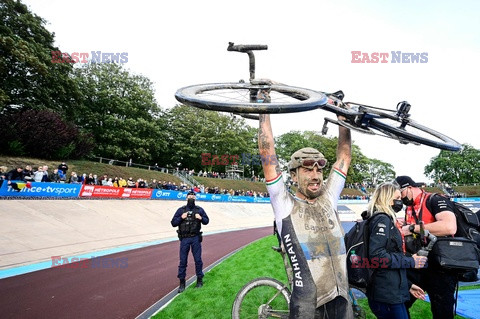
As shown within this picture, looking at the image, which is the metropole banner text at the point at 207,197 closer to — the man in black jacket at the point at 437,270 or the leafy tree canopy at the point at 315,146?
the man in black jacket at the point at 437,270

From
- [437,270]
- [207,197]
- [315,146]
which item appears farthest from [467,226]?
[315,146]

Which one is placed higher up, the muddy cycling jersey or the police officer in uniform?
the muddy cycling jersey

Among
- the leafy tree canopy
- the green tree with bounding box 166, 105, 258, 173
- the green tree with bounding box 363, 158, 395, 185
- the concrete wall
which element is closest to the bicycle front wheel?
the concrete wall

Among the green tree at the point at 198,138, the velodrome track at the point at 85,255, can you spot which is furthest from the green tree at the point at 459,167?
the velodrome track at the point at 85,255

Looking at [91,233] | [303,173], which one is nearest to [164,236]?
[91,233]

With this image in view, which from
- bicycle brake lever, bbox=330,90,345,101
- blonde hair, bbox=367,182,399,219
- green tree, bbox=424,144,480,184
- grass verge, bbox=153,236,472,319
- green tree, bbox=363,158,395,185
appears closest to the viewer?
blonde hair, bbox=367,182,399,219

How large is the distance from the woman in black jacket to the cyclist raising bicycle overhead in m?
0.79

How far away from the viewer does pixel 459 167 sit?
3465 inches

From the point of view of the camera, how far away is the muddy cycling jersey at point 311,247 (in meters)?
2.24

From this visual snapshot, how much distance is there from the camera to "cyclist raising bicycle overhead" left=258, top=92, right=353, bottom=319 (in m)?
2.24

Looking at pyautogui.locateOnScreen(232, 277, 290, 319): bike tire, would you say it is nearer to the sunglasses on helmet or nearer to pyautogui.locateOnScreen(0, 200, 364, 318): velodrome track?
Result: the sunglasses on helmet

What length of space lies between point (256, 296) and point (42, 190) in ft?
54.9

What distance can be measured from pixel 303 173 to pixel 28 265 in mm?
10119

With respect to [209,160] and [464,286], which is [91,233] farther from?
[209,160]
